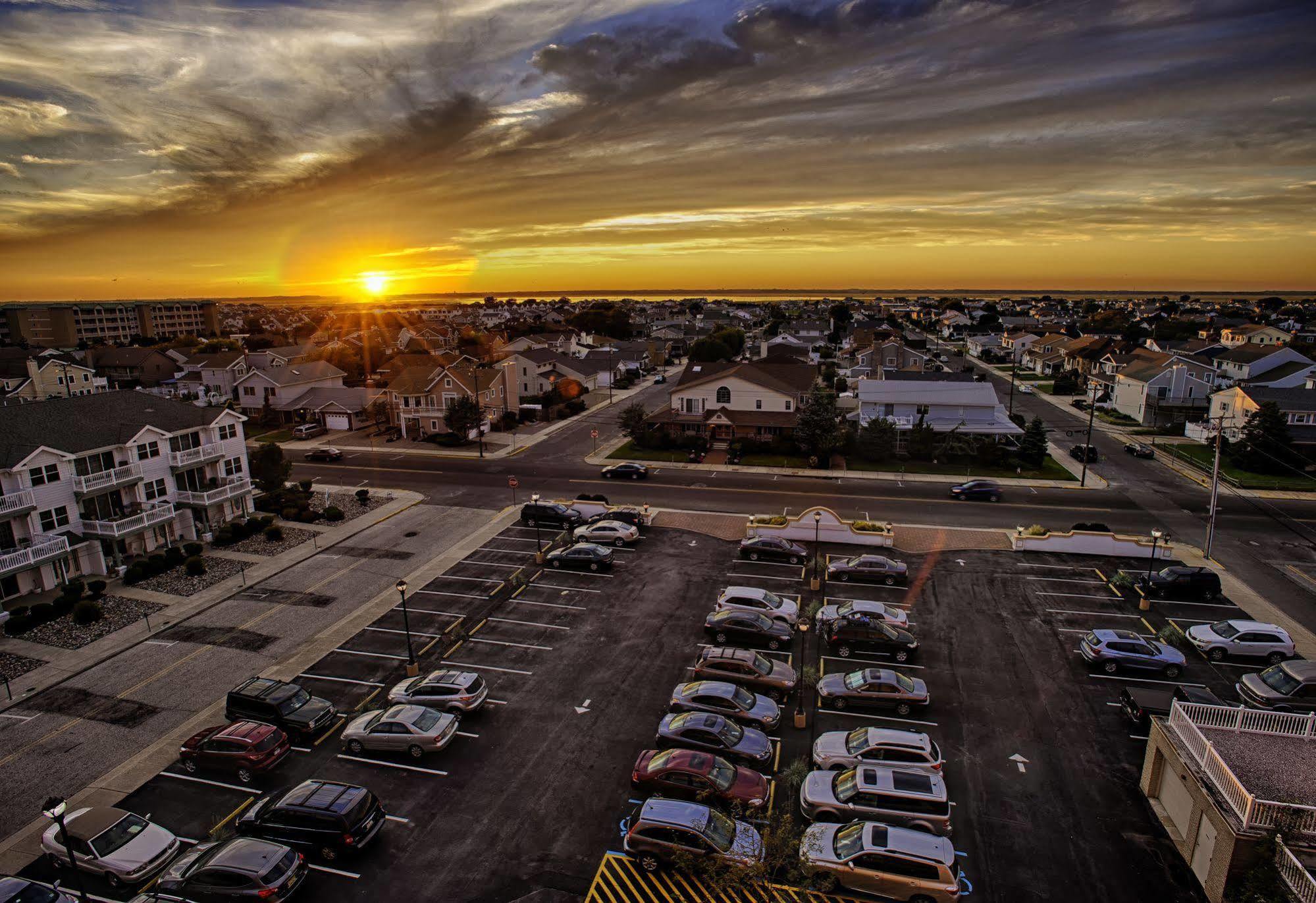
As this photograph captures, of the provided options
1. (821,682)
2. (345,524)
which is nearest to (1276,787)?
(821,682)

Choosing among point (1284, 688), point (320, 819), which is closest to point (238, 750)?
point (320, 819)

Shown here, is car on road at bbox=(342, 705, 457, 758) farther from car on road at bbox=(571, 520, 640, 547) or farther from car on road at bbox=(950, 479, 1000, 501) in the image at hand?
car on road at bbox=(950, 479, 1000, 501)

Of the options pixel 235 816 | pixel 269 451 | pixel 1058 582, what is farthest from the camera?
pixel 269 451

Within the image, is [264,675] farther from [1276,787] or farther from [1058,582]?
[1058,582]

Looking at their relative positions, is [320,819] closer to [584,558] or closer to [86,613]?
[584,558]

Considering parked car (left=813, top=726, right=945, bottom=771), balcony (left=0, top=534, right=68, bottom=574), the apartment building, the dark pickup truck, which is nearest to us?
parked car (left=813, top=726, right=945, bottom=771)

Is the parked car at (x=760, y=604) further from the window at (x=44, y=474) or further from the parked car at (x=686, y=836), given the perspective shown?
the window at (x=44, y=474)

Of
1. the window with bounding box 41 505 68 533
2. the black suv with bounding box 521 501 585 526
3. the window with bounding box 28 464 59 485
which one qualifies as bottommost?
the black suv with bounding box 521 501 585 526

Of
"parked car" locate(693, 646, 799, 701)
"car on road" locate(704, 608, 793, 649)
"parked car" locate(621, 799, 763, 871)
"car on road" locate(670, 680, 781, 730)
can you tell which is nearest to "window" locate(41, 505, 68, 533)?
"car on road" locate(670, 680, 781, 730)
